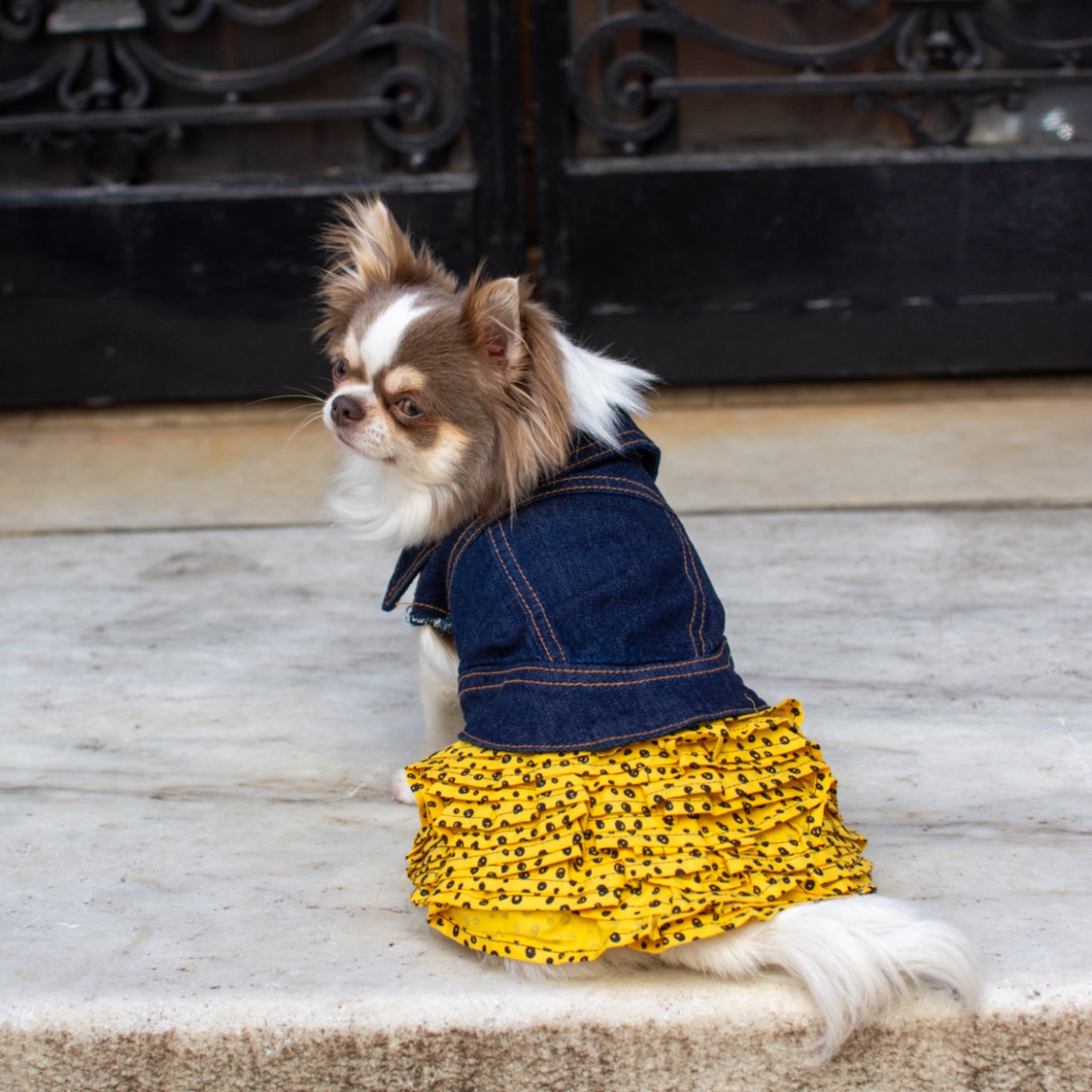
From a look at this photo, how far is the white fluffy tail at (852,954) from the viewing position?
1561mm

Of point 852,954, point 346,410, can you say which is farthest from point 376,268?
point 852,954

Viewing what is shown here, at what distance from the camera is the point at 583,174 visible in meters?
4.37

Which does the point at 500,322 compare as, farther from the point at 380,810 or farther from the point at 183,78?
the point at 183,78

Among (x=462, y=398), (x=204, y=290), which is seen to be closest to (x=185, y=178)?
(x=204, y=290)

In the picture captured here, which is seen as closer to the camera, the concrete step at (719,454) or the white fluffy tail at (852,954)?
the white fluffy tail at (852,954)

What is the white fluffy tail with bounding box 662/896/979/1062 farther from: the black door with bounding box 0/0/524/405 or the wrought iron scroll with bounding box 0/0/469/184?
the wrought iron scroll with bounding box 0/0/469/184

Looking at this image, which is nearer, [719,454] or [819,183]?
[719,454]

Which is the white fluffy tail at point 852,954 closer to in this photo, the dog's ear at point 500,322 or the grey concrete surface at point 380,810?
the grey concrete surface at point 380,810

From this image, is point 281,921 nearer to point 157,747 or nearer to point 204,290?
point 157,747

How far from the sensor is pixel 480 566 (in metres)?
1.89

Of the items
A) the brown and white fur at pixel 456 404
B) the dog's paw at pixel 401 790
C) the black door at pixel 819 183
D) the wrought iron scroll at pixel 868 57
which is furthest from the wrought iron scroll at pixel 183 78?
the dog's paw at pixel 401 790

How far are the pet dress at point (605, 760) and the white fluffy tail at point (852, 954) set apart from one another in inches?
1.8

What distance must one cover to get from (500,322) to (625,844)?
31.1 inches

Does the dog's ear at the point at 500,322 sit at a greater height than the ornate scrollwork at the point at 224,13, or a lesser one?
lesser
